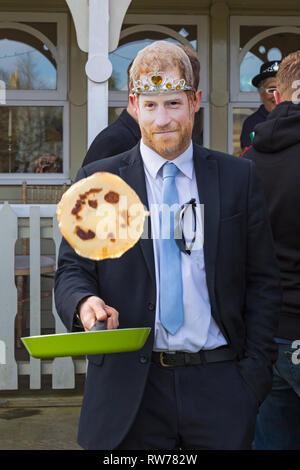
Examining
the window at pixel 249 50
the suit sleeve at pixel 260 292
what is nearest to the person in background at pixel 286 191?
the suit sleeve at pixel 260 292

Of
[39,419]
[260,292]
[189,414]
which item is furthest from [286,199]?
[39,419]

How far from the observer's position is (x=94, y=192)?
1.59 meters

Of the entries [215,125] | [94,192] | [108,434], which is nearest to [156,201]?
[94,192]

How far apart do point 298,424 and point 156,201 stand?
48.3 inches

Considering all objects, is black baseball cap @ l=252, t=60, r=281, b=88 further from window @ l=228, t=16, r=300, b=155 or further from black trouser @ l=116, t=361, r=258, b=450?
black trouser @ l=116, t=361, r=258, b=450

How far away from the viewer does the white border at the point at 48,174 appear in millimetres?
6938

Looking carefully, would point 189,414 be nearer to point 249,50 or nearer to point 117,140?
point 117,140

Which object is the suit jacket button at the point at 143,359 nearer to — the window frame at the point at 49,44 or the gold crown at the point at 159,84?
the gold crown at the point at 159,84

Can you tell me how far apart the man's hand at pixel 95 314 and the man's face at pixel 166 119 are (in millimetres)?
439

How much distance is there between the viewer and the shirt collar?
177 cm

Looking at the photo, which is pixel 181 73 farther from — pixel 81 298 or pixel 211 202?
pixel 81 298

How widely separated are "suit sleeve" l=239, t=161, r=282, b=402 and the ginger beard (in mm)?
296

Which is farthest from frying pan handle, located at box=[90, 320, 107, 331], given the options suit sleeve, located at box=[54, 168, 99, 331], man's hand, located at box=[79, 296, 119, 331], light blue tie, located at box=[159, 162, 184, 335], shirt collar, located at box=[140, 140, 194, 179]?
shirt collar, located at box=[140, 140, 194, 179]

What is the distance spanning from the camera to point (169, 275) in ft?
5.58
